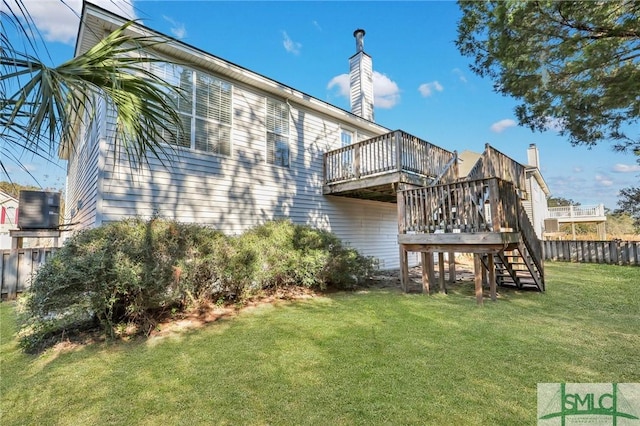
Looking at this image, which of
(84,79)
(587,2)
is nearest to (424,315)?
(84,79)

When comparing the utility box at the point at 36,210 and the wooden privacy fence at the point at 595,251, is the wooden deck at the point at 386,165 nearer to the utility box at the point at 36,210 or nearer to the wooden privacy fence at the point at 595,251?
the utility box at the point at 36,210

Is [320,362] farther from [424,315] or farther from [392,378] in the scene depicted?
[424,315]

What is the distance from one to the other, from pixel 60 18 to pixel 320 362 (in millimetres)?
3696

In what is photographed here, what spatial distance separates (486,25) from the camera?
18.7 ft

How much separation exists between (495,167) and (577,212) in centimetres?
2442

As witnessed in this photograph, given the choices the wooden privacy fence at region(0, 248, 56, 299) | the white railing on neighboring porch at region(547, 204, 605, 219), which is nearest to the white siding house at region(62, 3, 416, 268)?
the wooden privacy fence at region(0, 248, 56, 299)

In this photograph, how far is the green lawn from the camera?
2393 millimetres

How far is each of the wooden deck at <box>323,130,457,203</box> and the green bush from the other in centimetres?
300

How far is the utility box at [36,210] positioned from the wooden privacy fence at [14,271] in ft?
4.13

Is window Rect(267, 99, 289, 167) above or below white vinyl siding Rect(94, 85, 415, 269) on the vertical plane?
above

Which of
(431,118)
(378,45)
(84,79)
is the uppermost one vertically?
(378,45)

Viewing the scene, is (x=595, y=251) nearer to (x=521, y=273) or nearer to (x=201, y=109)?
(x=521, y=273)

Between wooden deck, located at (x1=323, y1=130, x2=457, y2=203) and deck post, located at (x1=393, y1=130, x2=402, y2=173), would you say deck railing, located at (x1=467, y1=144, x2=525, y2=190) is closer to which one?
wooden deck, located at (x1=323, y1=130, x2=457, y2=203)

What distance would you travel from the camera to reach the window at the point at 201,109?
22.1ft
